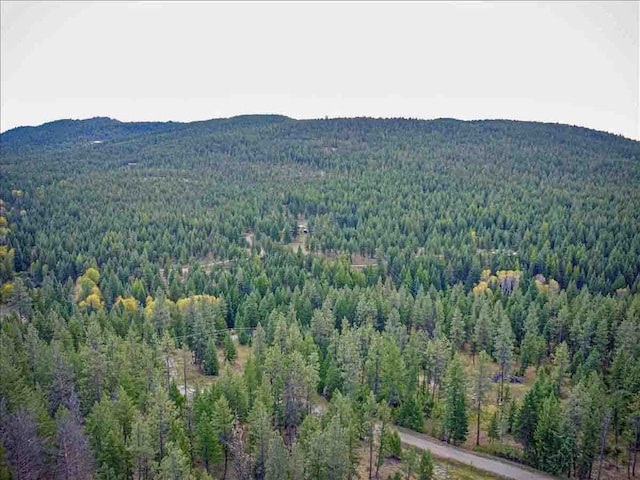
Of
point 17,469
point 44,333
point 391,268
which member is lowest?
point 391,268

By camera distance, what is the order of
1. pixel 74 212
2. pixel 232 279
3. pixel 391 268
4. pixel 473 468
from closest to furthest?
pixel 473 468 → pixel 232 279 → pixel 391 268 → pixel 74 212

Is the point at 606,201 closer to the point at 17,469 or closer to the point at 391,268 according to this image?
the point at 391,268

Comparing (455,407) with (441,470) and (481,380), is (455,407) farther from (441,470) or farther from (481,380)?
(441,470)

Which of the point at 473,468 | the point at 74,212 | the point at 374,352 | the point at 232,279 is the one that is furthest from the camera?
the point at 74,212

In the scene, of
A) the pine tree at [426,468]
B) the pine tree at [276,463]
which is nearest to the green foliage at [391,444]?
the pine tree at [426,468]

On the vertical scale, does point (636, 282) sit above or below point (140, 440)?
below

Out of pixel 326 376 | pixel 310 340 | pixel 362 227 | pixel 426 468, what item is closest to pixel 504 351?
pixel 326 376

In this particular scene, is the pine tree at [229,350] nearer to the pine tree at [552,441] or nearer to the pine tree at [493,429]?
the pine tree at [493,429]

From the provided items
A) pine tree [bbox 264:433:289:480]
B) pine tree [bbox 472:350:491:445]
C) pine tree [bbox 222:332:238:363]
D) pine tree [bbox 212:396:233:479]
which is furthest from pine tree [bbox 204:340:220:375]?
pine tree [bbox 472:350:491:445]

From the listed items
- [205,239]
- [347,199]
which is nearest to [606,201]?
[347,199]
